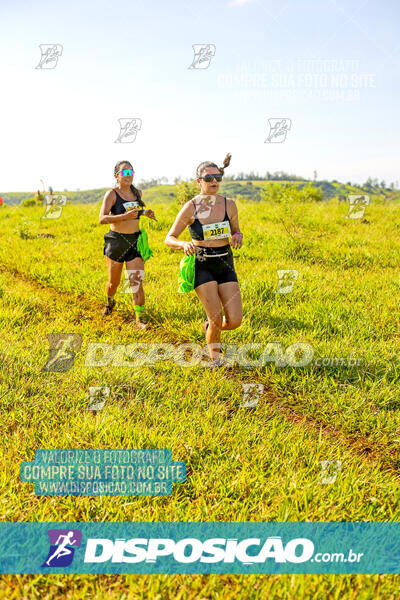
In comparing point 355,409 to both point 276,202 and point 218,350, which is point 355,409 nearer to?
point 218,350

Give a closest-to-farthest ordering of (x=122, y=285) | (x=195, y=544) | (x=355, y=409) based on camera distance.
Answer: (x=195, y=544) < (x=355, y=409) < (x=122, y=285)

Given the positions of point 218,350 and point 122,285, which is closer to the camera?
point 218,350

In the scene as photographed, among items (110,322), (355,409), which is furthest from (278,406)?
(110,322)

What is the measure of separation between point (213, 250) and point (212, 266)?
0.19 metres

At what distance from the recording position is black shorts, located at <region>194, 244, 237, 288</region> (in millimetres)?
4406

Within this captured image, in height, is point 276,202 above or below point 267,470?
above

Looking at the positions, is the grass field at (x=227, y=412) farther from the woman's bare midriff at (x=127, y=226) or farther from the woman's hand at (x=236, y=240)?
the woman's hand at (x=236, y=240)

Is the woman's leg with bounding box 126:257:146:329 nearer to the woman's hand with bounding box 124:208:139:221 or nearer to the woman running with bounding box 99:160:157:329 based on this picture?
the woman running with bounding box 99:160:157:329

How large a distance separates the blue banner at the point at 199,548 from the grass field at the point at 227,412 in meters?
0.07

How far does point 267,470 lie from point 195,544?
0.81m

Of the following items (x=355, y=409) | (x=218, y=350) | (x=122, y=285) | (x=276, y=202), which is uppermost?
(x=276, y=202)

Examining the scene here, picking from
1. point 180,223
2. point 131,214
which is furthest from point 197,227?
point 131,214

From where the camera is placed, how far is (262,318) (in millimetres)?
5453

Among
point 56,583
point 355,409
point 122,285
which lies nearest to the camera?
point 56,583
